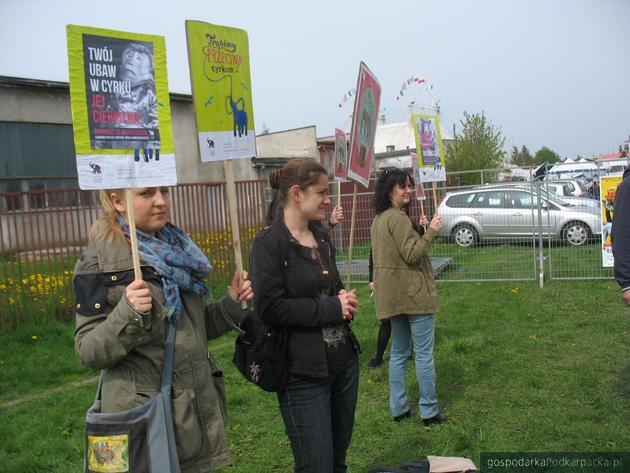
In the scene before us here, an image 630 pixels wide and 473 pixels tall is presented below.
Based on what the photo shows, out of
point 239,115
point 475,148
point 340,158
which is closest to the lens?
point 239,115

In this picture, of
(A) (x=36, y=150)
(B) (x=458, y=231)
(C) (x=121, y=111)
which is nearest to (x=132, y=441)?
(C) (x=121, y=111)

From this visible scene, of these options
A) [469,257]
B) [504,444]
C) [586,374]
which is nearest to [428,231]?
[504,444]

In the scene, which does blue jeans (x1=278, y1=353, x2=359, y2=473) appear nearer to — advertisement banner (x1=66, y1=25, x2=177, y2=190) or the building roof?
advertisement banner (x1=66, y1=25, x2=177, y2=190)

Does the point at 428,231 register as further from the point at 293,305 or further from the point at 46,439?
the point at 46,439

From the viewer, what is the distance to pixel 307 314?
9.00 feet

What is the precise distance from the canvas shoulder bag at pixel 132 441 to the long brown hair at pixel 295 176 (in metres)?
1.22

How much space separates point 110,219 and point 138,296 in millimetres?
413

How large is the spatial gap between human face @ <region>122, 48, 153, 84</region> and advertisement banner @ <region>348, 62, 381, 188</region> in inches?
75.3

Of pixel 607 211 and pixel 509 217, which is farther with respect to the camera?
→ pixel 509 217

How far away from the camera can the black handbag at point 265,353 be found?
2.74m

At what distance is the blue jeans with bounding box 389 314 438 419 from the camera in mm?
4652

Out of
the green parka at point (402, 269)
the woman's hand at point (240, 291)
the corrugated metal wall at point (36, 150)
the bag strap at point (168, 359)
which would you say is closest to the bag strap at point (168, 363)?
the bag strap at point (168, 359)

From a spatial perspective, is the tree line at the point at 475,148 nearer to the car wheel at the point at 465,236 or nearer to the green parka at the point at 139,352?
the car wheel at the point at 465,236

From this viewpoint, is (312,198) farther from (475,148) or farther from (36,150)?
(475,148)
